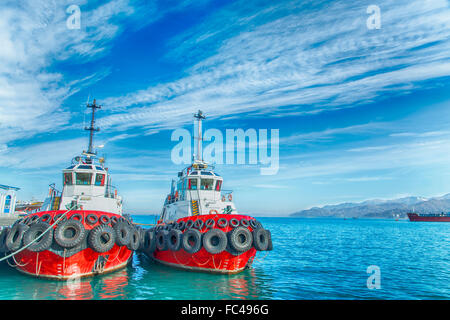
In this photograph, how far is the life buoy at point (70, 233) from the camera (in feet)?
47.6

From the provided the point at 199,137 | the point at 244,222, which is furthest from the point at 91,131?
the point at 244,222

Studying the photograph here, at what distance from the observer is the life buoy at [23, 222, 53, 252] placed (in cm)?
1444

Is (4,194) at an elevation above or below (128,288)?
above

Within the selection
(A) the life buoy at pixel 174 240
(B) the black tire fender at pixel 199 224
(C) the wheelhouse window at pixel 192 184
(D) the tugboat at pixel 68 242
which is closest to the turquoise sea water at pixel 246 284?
(D) the tugboat at pixel 68 242

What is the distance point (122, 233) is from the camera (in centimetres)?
1741

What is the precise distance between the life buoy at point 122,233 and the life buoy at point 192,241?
369 cm

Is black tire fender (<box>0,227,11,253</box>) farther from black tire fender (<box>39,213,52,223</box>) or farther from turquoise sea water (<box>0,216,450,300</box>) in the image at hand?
black tire fender (<box>39,213,52,223</box>)

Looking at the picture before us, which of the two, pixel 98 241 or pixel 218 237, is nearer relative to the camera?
pixel 98 241

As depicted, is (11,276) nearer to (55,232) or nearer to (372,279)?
(55,232)

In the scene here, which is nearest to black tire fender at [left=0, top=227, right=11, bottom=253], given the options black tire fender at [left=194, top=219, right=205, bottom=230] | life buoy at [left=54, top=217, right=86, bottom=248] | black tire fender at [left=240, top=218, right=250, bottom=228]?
life buoy at [left=54, top=217, right=86, bottom=248]

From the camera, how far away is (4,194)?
32.1m
